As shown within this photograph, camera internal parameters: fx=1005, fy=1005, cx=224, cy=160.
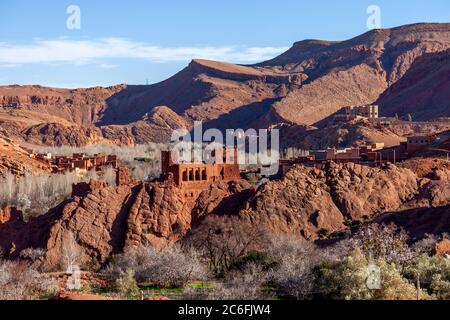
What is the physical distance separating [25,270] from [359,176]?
19.2 metres

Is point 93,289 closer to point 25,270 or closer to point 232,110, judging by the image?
point 25,270

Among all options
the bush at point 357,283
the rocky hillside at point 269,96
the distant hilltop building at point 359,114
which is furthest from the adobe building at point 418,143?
the rocky hillside at point 269,96

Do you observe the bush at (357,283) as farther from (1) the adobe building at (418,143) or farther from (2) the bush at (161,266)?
(1) the adobe building at (418,143)

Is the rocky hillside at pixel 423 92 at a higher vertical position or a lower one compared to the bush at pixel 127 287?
higher

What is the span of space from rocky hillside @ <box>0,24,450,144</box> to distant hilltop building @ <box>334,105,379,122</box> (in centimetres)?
779

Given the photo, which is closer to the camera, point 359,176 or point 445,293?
point 445,293

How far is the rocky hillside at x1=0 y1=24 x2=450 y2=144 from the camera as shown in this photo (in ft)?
435

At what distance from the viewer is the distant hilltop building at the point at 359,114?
10745 centimetres

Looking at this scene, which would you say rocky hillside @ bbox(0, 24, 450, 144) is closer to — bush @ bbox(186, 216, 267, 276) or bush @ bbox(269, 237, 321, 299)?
bush @ bbox(186, 216, 267, 276)

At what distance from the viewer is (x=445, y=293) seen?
1027 inches

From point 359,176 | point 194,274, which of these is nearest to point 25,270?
point 194,274
